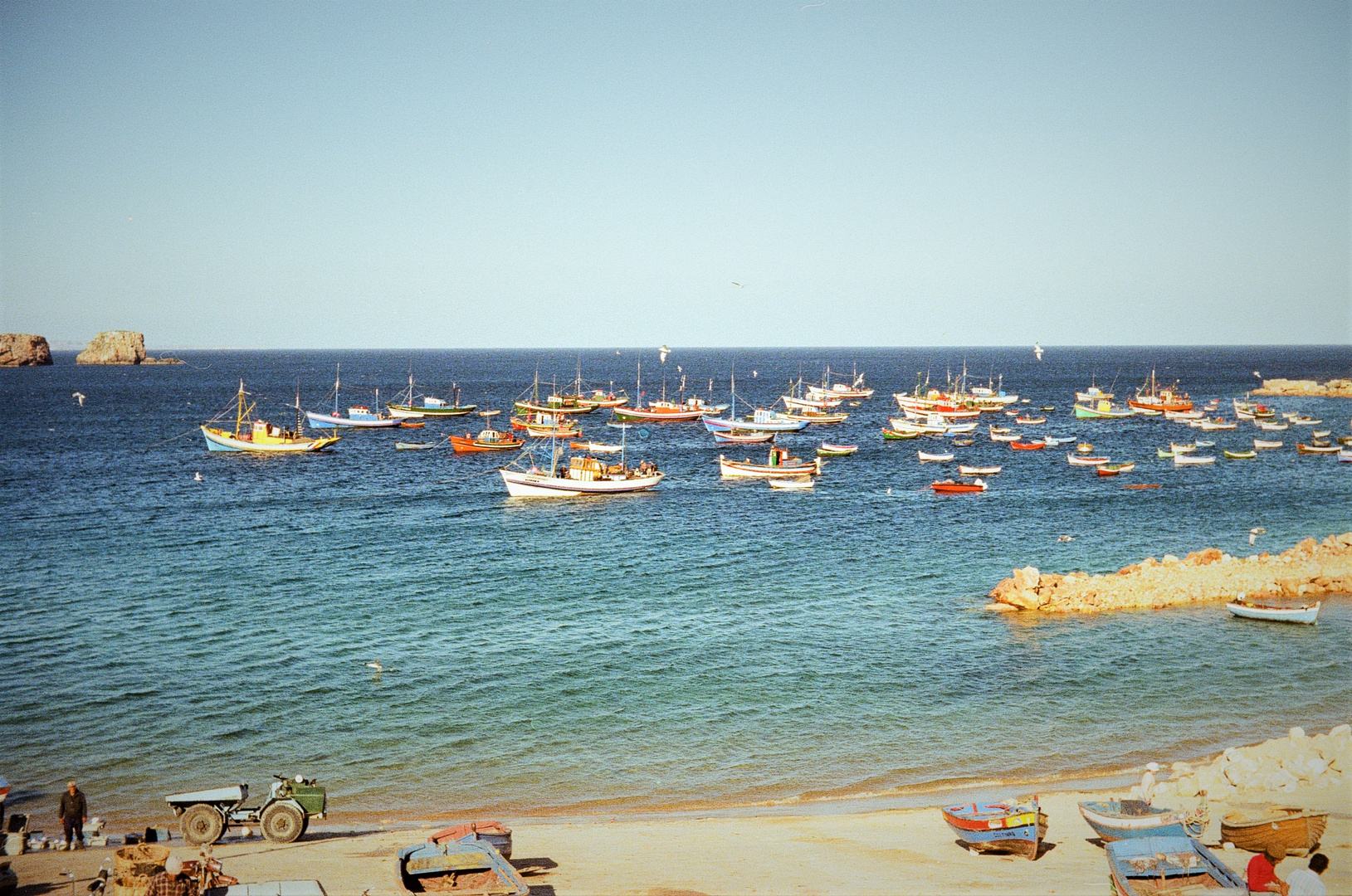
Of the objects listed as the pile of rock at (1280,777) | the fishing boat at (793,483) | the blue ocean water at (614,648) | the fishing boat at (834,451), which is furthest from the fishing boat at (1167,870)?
the fishing boat at (834,451)

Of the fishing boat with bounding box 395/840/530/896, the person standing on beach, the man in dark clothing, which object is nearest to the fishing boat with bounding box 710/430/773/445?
the man in dark clothing

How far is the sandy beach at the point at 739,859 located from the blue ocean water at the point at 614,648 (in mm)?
2645

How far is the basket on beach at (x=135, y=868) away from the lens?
51.2 feet

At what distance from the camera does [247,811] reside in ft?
64.1

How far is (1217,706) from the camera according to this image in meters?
28.7

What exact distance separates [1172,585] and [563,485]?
39.2 metres

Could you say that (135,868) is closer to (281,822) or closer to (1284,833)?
(281,822)

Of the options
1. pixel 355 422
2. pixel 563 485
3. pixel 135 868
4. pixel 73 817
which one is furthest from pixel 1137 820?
pixel 355 422

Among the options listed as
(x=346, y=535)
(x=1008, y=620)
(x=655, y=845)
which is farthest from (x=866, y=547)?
(x=655, y=845)

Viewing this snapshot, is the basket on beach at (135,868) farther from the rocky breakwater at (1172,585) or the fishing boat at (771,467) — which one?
the fishing boat at (771,467)

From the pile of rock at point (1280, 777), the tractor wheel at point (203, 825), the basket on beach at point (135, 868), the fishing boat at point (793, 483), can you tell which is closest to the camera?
the basket on beach at point (135, 868)

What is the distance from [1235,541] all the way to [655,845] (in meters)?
42.7

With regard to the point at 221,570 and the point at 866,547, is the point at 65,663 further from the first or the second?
the point at 866,547

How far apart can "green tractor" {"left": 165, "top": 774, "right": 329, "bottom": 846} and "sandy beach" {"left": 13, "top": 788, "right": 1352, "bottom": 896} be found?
0.30 m
